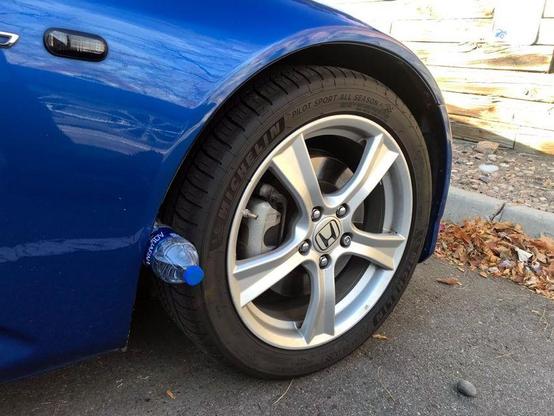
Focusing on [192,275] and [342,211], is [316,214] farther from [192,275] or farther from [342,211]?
[192,275]

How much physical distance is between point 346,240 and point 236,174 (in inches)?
21.4

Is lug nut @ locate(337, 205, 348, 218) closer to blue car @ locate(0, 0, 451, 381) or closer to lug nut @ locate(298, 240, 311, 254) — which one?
blue car @ locate(0, 0, 451, 381)

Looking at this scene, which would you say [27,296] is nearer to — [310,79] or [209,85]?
[209,85]

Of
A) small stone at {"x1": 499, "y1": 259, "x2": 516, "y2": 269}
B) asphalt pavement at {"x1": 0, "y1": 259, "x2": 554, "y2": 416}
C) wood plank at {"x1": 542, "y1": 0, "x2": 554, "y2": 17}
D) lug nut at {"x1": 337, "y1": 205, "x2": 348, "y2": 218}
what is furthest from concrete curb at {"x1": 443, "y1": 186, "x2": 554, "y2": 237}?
lug nut at {"x1": 337, "y1": 205, "x2": 348, "y2": 218}

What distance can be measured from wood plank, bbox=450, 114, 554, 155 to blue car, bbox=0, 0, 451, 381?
249 cm

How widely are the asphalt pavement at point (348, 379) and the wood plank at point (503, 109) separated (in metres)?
2.25

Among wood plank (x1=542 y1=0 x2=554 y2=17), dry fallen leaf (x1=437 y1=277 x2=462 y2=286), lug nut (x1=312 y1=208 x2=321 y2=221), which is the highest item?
wood plank (x1=542 y1=0 x2=554 y2=17)

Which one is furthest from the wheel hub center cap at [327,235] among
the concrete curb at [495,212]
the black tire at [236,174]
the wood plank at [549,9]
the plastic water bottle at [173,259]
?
the wood plank at [549,9]

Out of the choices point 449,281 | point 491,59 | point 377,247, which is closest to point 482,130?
point 491,59

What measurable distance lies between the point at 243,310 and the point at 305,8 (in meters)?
0.90

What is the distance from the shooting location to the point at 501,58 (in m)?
4.16

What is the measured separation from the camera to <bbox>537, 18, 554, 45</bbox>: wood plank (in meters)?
3.86

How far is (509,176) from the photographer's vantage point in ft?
12.1

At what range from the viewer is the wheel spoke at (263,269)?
60.3 inches
